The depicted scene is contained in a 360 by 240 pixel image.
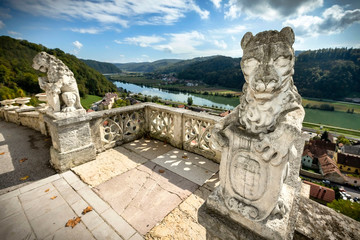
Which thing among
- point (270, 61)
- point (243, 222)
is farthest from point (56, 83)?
point (243, 222)

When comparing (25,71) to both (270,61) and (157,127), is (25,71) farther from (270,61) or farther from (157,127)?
(270,61)

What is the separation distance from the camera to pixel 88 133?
3322 mm

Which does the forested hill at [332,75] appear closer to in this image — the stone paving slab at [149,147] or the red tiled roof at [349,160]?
the red tiled roof at [349,160]

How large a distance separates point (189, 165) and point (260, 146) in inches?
88.6

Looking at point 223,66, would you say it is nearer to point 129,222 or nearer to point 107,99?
point 107,99

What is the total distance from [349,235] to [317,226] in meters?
0.21

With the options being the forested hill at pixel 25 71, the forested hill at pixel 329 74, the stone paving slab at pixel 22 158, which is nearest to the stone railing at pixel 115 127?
the stone paving slab at pixel 22 158

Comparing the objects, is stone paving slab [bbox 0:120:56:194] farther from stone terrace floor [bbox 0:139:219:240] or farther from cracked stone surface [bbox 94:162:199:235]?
cracked stone surface [bbox 94:162:199:235]

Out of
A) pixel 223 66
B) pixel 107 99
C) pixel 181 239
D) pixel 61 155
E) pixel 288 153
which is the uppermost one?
pixel 223 66

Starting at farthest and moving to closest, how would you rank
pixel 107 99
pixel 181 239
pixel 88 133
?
pixel 107 99 → pixel 88 133 → pixel 181 239

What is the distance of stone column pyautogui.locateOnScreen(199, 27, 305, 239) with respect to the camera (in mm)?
1109

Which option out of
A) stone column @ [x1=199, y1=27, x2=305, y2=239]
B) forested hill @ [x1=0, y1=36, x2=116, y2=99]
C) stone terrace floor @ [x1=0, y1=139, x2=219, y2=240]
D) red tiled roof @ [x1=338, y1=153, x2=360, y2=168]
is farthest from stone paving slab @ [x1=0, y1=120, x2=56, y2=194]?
red tiled roof @ [x1=338, y1=153, x2=360, y2=168]

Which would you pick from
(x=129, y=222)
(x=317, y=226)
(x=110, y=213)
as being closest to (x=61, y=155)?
(x=110, y=213)

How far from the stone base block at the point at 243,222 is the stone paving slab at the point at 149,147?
87.0 inches
